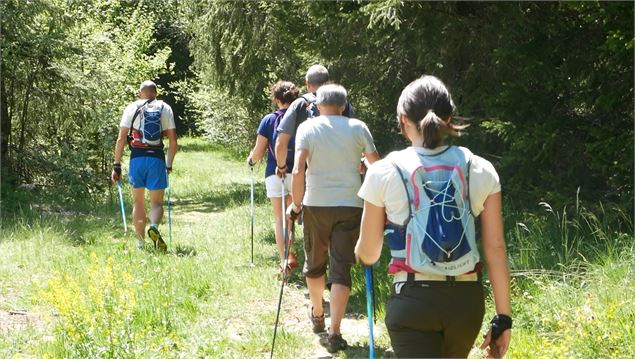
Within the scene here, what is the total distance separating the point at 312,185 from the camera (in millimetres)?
A: 6406

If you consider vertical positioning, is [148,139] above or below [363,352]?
above

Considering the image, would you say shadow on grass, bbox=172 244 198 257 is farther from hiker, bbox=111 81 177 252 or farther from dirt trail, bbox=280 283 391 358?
dirt trail, bbox=280 283 391 358

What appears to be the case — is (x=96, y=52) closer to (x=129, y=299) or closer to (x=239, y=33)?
(x=239, y=33)

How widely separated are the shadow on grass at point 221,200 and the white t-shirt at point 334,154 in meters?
9.97

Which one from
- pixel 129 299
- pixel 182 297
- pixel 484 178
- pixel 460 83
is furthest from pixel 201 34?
pixel 484 178

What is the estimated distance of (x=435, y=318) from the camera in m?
3.57

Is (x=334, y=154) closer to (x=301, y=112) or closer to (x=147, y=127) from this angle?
(x=301, y=112)

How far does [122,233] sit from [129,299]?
19.5ft

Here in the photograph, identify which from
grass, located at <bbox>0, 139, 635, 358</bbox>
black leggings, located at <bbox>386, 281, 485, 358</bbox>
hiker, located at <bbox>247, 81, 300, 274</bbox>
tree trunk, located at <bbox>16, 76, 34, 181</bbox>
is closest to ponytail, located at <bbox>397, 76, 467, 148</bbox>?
black leggings, located at <bbox>386, 281, 485, 358</bbox>

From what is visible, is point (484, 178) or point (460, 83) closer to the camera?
point (484, 178)

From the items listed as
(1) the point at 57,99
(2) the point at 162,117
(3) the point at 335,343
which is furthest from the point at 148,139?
(1) the point at 57,99

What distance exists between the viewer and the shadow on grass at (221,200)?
56.2 ft

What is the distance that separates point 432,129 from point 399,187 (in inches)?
10.9

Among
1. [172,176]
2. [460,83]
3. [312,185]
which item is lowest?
[172,176]
